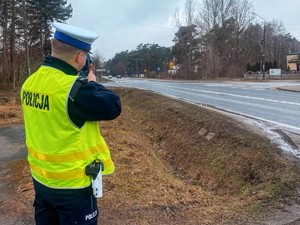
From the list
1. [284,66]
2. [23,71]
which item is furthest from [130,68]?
[23,71]

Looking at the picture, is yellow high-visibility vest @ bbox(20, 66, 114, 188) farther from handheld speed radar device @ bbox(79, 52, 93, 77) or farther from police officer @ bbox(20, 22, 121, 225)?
handheld speed radar device @ bbox(79, 52, 93, 77)

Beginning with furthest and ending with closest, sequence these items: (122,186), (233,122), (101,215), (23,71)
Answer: (23,71), (233,122), (122,186), (101,215)

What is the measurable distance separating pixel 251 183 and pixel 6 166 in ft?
13.8

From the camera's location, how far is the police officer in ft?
7.27

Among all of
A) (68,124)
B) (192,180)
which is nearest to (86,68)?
(68,124)

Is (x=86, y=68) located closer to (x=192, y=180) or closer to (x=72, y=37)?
(x=72, y=37)

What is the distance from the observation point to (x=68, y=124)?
→ 2223 mm

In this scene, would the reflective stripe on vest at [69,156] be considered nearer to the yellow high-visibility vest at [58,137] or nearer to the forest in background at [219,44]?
the yellow high-visibility vest at [58,137]

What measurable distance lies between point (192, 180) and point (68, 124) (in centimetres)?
535

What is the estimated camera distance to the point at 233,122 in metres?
10.3

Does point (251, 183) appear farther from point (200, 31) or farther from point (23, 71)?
point (200, 31)

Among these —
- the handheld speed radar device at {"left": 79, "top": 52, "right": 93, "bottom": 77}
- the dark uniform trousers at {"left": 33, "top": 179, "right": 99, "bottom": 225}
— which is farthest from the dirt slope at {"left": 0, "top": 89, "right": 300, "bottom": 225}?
the handheld speed radar device at {"left": 79, "top": 52, "right": 93, "bottom": 77}

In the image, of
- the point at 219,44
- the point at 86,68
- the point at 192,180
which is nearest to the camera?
the point at 86,68

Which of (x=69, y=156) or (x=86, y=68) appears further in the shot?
(x=86, y=68)
